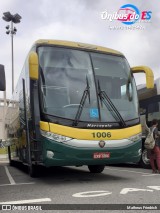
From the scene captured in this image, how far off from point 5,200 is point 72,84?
3109 millimetres

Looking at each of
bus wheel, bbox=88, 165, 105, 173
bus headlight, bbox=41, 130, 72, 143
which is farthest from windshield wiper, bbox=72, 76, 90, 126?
bus wheel, bbox=88, 165, 105, 173

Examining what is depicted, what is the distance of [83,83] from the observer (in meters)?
8.13

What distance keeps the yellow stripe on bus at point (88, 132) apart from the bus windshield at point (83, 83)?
26cm

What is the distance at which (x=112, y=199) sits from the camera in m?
5.84

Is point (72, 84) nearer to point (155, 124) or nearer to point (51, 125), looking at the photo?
point (51, 125)

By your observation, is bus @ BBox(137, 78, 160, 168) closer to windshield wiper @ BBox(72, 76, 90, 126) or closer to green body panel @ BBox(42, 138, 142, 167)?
green body panel @ BBox(42, 138, 142, 167)

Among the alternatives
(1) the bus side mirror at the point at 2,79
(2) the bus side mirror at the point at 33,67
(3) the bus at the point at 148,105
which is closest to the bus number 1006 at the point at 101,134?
(2) the bus side mirror at the point at 33,67

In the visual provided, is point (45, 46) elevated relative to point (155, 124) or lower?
elevated

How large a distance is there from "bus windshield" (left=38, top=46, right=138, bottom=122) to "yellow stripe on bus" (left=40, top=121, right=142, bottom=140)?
0.26m

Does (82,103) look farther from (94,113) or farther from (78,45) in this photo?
(78,45)

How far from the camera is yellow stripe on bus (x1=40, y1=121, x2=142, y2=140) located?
742 cm

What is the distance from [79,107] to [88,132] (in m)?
0.60

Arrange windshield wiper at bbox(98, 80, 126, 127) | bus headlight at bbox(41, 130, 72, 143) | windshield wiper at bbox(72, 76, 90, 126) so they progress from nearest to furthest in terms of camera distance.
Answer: bus headlight at bbox(41, 130, 72, 143) < windshield wiper at bbox(72, 76, 90, 126) < windshield wiper at bbox(98, 80, 126, 127)

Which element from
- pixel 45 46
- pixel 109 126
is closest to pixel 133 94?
pixel 109 126
